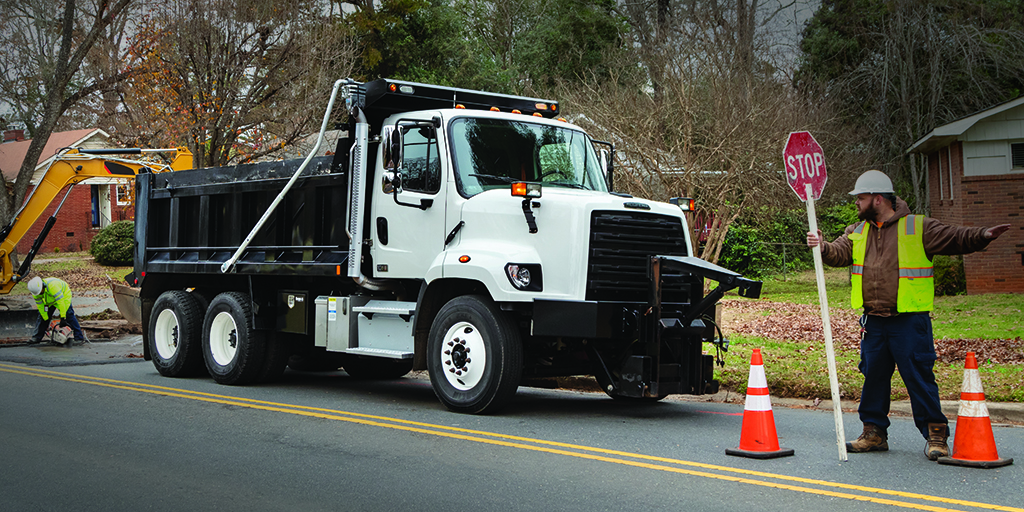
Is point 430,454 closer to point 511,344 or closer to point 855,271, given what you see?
point 511,344

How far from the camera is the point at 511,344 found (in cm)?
834

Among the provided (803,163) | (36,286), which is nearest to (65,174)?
(36,286)

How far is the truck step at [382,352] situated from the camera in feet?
30.8

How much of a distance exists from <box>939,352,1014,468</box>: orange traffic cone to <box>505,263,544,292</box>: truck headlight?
3441 mm

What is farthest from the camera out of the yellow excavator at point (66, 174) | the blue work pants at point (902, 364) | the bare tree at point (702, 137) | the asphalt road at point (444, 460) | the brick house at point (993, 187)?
the bare tree at point (702, 137)

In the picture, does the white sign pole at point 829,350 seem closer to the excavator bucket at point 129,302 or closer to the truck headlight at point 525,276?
the truck headlight at point 525,276

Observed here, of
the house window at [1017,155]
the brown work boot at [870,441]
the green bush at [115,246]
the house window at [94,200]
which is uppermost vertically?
the house window at [94,200]

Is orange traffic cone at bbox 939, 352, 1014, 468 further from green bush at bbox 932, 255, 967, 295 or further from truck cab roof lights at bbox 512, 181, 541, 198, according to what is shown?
green bush at bbox 932, 255, 967, 295

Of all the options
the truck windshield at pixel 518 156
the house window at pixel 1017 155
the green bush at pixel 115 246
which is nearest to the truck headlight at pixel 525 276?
the truck windshield at pixel 518 156

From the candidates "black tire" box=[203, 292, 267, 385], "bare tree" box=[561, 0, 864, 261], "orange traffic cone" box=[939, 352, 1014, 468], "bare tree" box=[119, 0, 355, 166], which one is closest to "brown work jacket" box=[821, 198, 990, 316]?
"orange traffic cone" box=[939, 352, 1014, 468]

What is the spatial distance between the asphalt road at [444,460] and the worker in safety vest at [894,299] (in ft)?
0.93

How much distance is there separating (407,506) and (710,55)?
2196cm

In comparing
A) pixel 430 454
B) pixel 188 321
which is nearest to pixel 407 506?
pixel 430 454

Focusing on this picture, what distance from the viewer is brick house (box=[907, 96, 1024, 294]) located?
20.5 m
